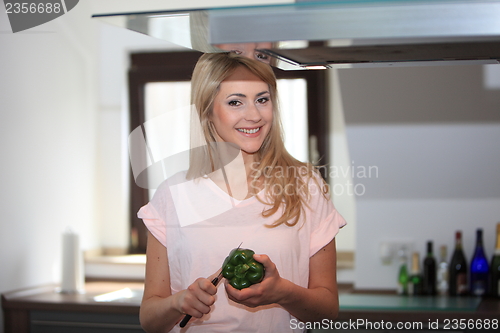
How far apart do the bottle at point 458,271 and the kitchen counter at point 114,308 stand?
0.20 ft

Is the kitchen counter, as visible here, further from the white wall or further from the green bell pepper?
the green bell pepper

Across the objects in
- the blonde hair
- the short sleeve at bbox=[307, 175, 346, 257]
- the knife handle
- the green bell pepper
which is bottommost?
the knife handle

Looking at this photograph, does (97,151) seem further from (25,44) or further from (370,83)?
(370,83)

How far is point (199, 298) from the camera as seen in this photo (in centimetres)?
92

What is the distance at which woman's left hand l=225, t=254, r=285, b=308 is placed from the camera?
93cm

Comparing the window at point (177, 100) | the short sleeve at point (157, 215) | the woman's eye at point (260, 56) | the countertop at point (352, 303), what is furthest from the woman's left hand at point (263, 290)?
the window at point (177, 100)

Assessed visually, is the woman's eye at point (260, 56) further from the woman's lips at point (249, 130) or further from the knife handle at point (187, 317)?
the knife handle at point (187, 317)

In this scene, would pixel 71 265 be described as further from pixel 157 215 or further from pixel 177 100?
pixel 157 215

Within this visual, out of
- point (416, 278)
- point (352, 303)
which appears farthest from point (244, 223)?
point (416, 278)

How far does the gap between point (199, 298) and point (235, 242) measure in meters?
0.19

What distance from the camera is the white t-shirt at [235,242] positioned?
1.07m

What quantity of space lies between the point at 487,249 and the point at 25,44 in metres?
2.02

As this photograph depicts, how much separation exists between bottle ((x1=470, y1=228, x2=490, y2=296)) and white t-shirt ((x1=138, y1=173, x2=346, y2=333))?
109cm

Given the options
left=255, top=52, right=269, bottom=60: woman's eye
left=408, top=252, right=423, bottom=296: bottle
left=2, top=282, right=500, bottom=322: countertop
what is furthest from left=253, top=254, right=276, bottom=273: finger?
left=408, top=252, right=423, bottom=296: bottle
